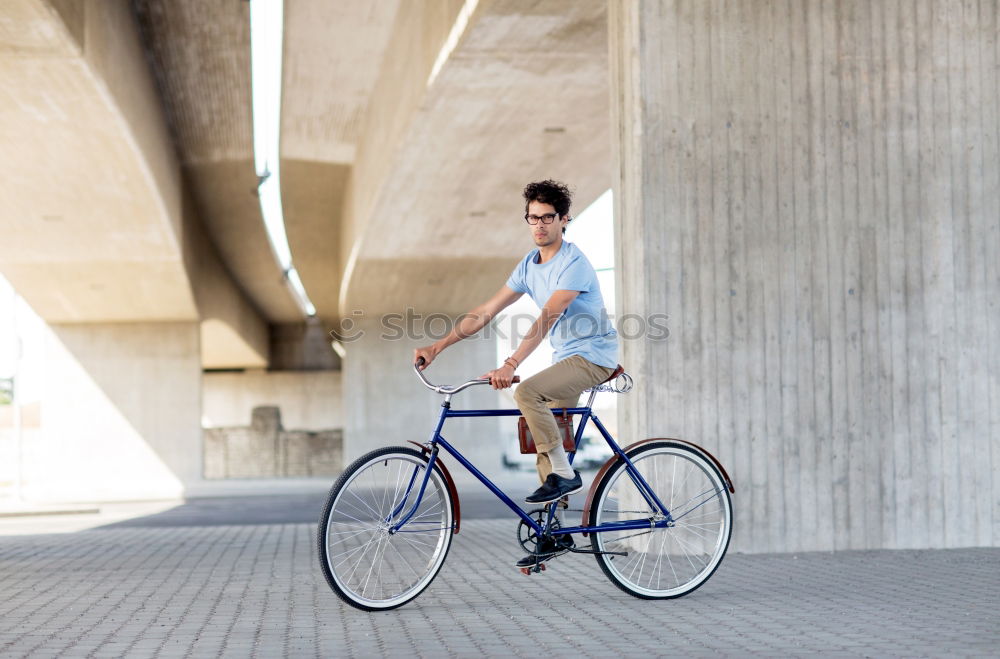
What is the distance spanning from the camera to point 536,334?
15.4 feet

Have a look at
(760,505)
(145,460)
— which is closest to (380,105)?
(760,505)

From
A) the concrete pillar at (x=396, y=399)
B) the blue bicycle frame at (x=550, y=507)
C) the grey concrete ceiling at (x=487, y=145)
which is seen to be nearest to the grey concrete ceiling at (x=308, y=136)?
the grey concrete ceiling at (x=487, y=145)

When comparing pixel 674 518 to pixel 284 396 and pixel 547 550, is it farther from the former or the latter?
pixel 284 396

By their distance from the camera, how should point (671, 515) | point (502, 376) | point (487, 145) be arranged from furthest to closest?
point (487, 145), point (671, 515), point (502, 376)

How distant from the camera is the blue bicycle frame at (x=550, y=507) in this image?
4.66 meters

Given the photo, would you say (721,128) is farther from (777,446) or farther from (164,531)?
(164,531)

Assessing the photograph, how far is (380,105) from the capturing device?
16.7 m

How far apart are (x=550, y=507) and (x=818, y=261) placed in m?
2.90

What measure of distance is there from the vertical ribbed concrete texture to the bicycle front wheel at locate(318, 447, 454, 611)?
2.17m

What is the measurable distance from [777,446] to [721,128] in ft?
6.35

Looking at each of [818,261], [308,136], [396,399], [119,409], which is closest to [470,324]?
[818,261]

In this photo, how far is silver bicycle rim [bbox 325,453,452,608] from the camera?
4.55m

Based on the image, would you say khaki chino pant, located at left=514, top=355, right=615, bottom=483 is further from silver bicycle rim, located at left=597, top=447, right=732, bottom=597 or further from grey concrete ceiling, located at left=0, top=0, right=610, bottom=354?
grey concrete ceiling, located at left=0, top=0, right=610, bottom=354

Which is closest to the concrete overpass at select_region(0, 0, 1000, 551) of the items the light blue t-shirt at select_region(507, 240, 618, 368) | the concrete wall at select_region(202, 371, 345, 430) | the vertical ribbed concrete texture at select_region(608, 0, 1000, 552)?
the vertical ribbed concrete texture at select_region(608, 0, 1000, 552)
